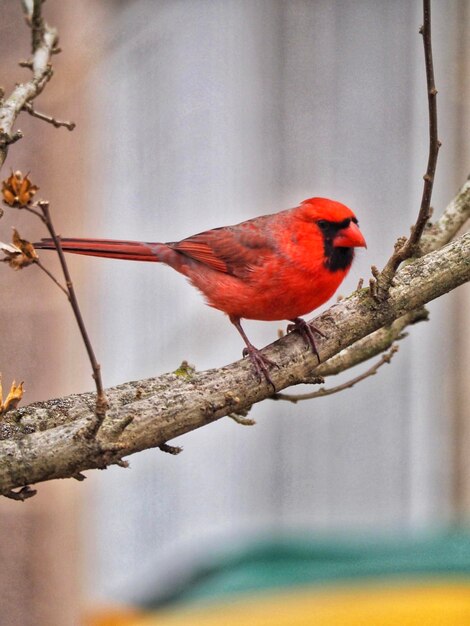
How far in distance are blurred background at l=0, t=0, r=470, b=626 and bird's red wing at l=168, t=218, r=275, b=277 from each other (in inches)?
70.8

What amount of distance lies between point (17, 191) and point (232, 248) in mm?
1177

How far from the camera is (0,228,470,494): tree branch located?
1249mm

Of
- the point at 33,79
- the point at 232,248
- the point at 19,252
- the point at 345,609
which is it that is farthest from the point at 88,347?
the point at 345,609

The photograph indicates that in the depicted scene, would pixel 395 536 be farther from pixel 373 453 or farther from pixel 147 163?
pixel 147 163

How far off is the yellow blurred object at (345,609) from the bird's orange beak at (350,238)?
46.2 inches

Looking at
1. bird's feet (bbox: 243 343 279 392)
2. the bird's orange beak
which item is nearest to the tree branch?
bird's feet (bbox: 243 343 279 392)

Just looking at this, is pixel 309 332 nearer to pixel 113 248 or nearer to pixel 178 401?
pixel 178 401

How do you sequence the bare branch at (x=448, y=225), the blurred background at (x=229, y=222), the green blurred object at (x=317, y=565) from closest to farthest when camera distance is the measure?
the bare branch at (x=448, y=225)
the green blurred object at (x=317, y=565)
the blurred background at (x=229, y=222)

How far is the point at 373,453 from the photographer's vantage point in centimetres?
443

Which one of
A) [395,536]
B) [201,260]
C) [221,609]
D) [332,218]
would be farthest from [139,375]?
[332,218]

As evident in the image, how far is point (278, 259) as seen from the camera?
6.52 ft

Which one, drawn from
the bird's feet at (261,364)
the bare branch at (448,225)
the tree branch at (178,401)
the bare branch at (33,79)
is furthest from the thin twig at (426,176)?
the bare branch at (33,79)

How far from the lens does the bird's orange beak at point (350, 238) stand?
1.91 metres

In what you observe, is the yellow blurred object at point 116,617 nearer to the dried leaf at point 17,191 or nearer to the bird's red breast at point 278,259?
the bird's red breast at point 278,259
